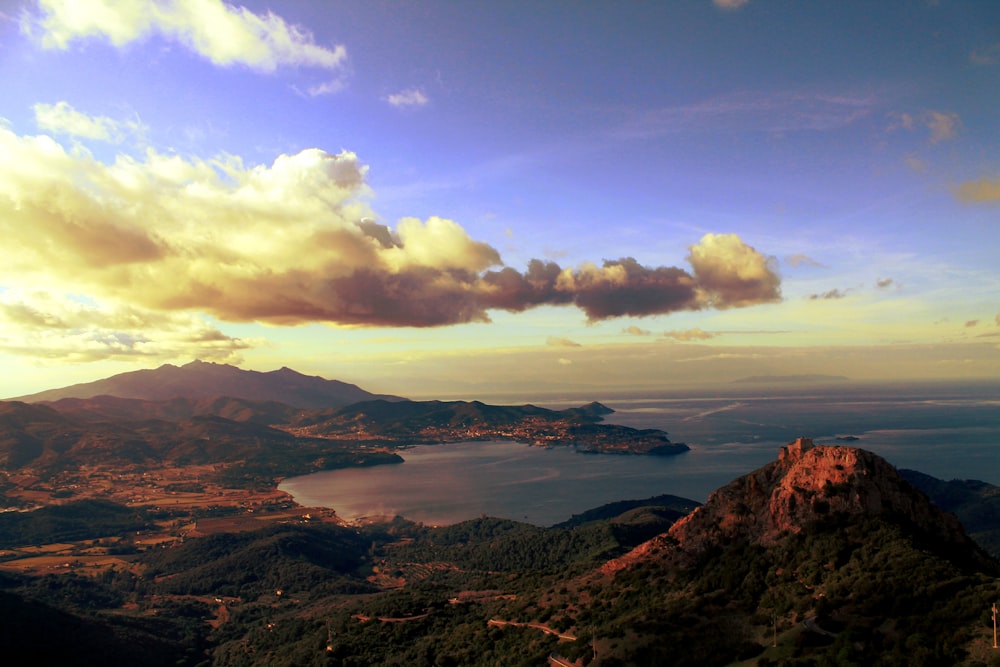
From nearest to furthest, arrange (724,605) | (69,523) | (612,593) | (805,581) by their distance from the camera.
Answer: (805,581) → (724,605) → (612,593) → (69,523)

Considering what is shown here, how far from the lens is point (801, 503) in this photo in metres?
45.1

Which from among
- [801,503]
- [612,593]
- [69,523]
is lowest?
[69,523]

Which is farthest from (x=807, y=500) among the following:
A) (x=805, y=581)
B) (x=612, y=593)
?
(x=612, y=593)

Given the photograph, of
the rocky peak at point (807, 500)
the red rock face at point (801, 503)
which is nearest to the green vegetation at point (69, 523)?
the red rock face at point (801, 503)

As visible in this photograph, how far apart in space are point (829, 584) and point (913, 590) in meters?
4.94

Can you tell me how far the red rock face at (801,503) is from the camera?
43.3 meters

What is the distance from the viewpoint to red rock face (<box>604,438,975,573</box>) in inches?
1704

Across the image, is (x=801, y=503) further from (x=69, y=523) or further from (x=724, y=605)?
(x=69, y=523)

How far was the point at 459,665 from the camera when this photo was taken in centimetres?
4406

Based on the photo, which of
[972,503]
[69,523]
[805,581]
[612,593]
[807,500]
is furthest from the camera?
[69,523]

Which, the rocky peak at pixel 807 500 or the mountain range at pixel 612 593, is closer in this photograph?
the mountain range at pixel 612 593

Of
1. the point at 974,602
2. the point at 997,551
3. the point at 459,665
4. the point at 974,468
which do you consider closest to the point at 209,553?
the point at 459,665

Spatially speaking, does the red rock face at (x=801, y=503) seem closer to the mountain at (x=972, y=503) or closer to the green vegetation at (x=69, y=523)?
the mountain at (x=972, y=503)

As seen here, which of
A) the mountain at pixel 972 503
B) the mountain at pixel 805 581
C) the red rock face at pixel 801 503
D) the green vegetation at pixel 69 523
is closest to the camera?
the mountain at pixel 805 581
